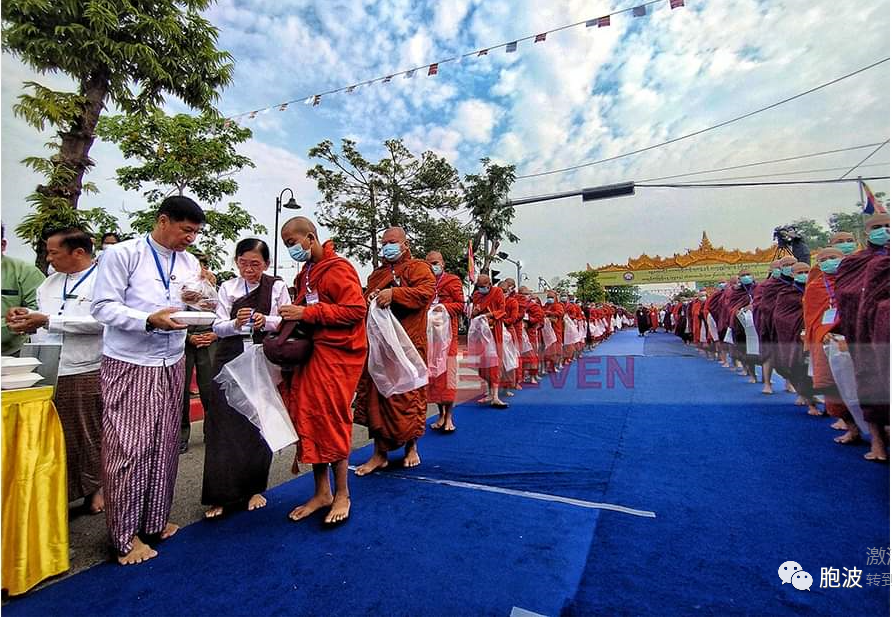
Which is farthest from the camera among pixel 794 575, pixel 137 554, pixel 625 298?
pixel 625 298

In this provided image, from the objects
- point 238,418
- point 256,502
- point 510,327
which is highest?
point 510,327

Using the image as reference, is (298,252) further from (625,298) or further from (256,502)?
(625,298)

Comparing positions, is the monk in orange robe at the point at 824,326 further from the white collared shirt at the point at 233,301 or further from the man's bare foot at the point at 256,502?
the man's bare foot at the point at 256,502

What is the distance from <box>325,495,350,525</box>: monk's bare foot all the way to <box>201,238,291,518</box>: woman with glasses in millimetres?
512

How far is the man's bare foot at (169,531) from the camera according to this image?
206 cm

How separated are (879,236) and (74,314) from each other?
4.48m

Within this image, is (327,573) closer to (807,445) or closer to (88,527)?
(88,527)

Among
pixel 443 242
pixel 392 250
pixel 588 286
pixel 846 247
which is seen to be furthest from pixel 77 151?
pixel 588 286

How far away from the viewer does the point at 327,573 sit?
1.71 m

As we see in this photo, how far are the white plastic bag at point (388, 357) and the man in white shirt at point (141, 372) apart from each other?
105 cm

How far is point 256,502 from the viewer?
2.43 m

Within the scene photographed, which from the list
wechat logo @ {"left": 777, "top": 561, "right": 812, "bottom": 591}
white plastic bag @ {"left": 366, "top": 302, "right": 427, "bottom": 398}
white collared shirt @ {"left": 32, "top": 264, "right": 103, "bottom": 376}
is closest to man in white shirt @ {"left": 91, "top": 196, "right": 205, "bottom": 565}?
white collared shirt @ {"left": 32, "top": 264, "right": 103, "bottom": 376}

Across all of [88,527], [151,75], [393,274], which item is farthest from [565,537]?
[151,75]

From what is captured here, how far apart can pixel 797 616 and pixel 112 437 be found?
263cm
